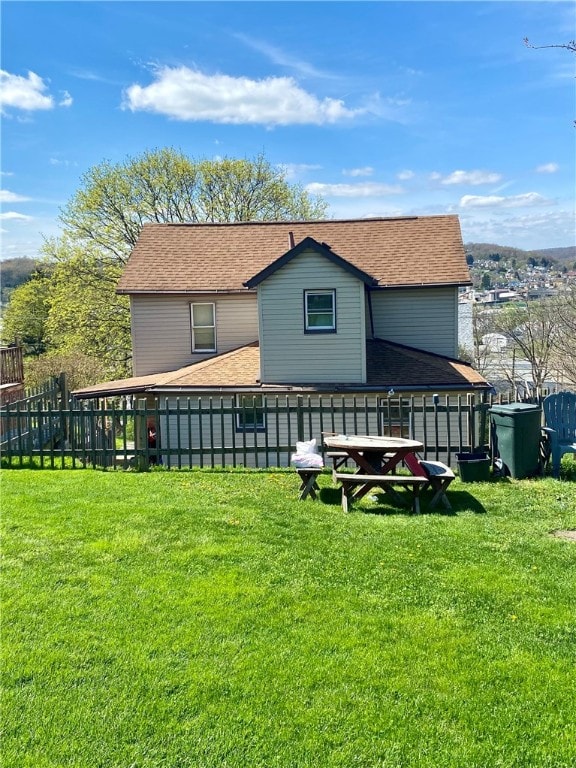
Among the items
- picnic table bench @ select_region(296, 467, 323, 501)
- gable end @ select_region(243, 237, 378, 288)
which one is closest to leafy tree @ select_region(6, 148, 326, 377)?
gable end @ select_region(243, 237, 378, 288)

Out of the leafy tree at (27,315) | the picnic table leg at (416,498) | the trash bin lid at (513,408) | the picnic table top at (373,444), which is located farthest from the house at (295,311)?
the leafy tree at (27,315)

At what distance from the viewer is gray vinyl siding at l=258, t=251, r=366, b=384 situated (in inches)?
619

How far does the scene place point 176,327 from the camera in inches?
738

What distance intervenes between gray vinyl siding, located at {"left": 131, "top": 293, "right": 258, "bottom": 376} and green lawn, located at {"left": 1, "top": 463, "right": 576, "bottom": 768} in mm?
11490

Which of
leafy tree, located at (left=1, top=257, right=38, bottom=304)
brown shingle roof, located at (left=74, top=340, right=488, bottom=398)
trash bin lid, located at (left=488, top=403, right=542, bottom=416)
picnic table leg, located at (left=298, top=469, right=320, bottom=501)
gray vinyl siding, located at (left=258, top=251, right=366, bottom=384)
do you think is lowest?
picnic table leg, located at (left=298, top=469, right=320, bottom=501)

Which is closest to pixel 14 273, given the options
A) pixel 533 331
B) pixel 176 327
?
pixel 176 327

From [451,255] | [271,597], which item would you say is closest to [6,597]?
[271,597]

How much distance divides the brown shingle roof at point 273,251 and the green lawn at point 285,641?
12.0m

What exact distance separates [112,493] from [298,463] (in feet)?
9.87

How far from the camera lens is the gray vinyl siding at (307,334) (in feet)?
51.6

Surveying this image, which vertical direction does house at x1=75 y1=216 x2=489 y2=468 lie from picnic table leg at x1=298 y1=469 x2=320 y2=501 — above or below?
above

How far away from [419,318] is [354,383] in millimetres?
4126

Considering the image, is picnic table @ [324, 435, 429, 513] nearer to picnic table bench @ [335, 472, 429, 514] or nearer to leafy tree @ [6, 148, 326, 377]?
picnic table bench @ [335, 472, 429, 514]

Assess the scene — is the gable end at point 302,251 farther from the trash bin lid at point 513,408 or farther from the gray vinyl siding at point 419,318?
the trash bin lid at point 513,408
